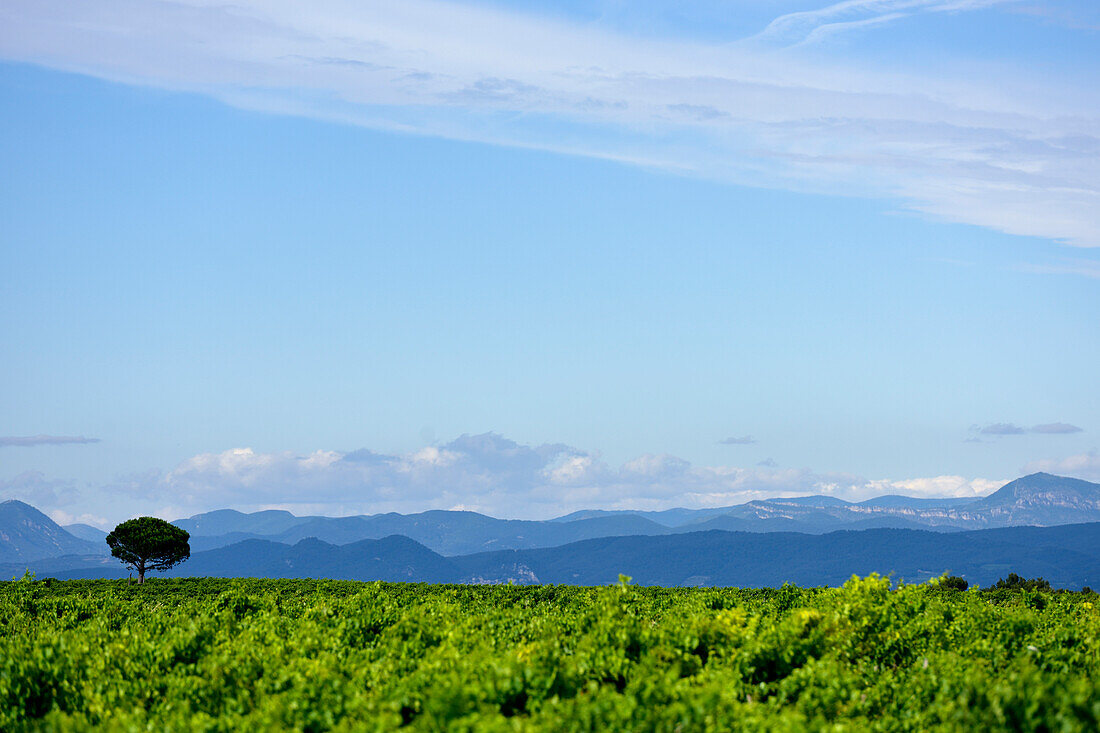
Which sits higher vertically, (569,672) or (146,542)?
(569,672)

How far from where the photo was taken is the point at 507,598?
4809 cm

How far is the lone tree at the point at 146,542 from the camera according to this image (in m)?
81.0

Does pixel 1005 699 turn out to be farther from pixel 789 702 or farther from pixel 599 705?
pixel 599 705

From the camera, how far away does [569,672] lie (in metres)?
17.2

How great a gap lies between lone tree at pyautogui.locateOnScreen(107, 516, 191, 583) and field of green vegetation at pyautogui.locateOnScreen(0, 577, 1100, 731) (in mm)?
58218

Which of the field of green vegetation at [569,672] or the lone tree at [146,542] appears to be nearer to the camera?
the field of green vegetation at [569,672]

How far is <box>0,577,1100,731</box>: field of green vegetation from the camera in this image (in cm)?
1464

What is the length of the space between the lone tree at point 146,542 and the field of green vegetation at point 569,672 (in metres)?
58.2

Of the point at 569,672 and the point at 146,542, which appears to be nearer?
the point at 569,672

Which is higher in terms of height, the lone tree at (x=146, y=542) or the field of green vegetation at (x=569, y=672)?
the field of green vegetation at (x=569, y=672)

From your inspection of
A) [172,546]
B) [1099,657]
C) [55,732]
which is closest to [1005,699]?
[1099,657]

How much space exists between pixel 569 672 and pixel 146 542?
241ft

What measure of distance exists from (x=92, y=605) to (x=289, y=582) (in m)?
31.3

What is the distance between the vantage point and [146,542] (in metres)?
80.9
